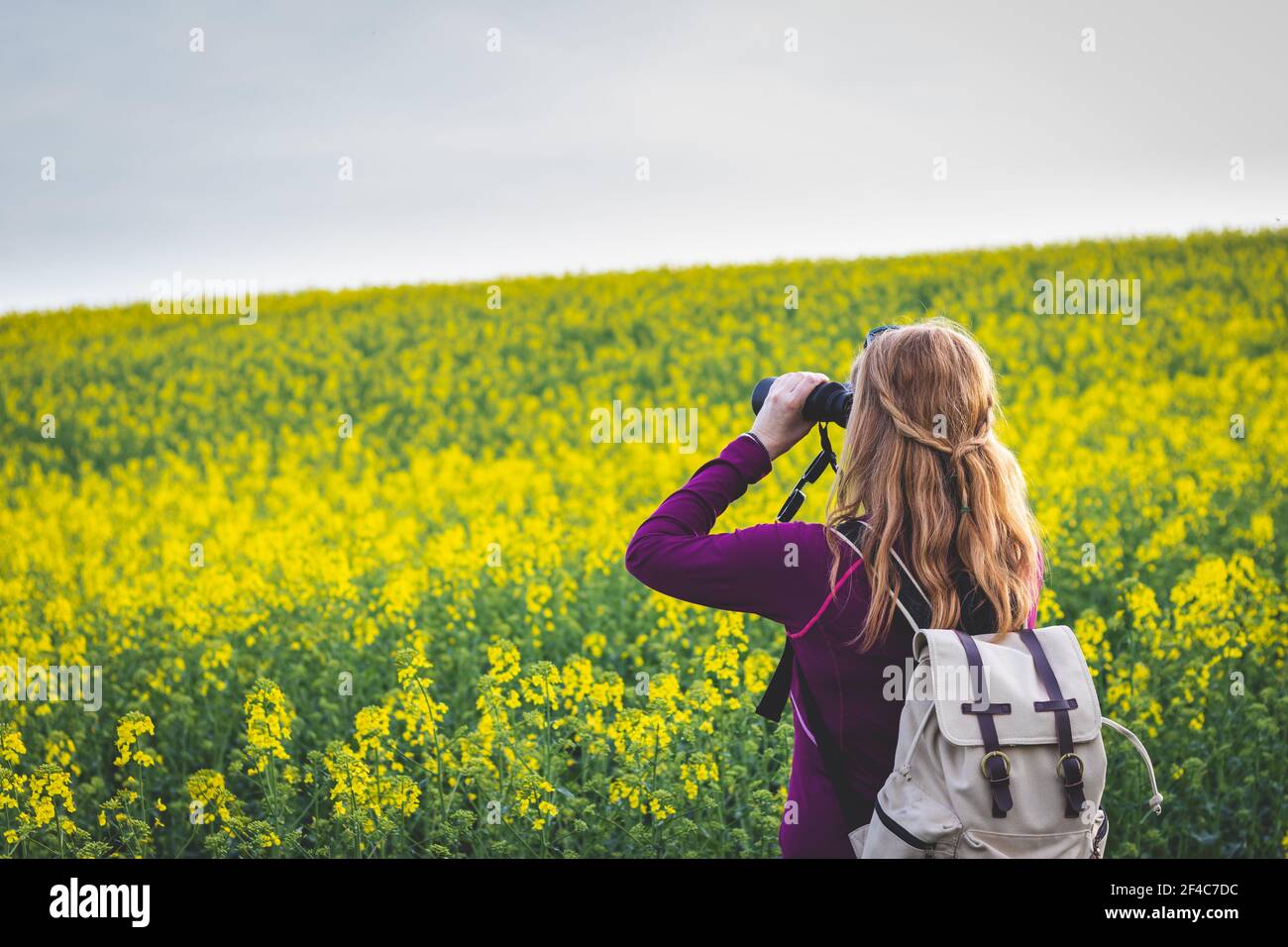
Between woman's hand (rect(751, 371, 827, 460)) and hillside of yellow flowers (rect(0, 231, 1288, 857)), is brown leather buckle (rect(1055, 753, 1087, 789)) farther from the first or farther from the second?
hillside of yellow flowers (rect(0, 231, 1288, 857))

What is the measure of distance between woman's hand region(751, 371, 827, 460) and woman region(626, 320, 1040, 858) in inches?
5.3

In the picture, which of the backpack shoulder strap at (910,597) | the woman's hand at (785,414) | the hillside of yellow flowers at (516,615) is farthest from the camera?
the hillside of yellow flowers at (516,615)

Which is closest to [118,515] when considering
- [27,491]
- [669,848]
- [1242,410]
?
[27,491]

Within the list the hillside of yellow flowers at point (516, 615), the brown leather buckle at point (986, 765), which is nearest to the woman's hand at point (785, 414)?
the brown leather buckle at point (986, 765)

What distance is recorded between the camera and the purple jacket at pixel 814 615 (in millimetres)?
1844

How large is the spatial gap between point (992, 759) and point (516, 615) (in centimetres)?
350

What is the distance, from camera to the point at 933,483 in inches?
72.2

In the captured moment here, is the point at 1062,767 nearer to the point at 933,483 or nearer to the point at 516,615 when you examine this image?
the point at 933,483

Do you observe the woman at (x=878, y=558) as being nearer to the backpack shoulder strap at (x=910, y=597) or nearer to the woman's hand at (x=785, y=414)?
the backpack shoulder strap at (x=910, y=597)

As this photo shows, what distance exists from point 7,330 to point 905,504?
22730 mm

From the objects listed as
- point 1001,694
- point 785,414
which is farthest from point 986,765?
point 785,414

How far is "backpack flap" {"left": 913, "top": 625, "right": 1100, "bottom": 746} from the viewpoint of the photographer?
65.7 inches

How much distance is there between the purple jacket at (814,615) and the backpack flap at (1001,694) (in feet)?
0.44

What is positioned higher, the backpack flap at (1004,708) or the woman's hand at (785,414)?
the woman's hand at (785,414)
